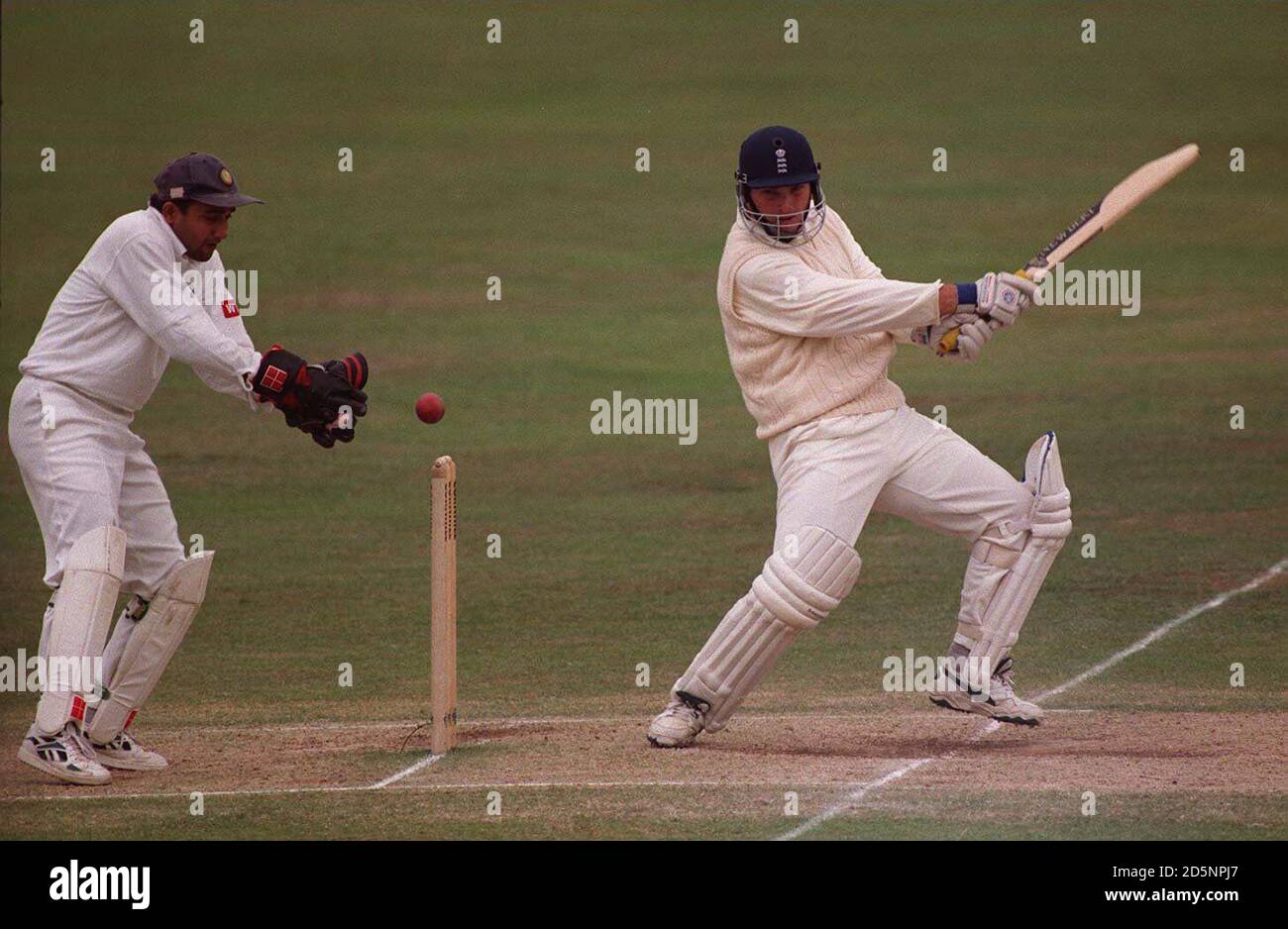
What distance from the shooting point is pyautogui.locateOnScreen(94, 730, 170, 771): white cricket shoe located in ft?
29.4

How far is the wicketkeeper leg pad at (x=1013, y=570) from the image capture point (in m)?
9.17

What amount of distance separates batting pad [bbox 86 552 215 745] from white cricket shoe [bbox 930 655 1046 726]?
3.14m

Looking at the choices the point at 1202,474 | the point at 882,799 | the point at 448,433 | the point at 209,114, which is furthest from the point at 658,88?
the point at 882,799

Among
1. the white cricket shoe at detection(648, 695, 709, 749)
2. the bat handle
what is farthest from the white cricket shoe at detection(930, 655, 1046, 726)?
the bat handle

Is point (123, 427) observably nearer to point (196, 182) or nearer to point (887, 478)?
point (196, 182)

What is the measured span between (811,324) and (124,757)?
3346mm

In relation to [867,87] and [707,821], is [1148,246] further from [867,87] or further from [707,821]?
[707,821]

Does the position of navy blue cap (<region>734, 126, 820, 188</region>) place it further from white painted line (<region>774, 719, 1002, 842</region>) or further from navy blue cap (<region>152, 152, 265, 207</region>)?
white painted line (<region>774, 719, 1002, 842</region>)

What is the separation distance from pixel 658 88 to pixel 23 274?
10200 millimetres

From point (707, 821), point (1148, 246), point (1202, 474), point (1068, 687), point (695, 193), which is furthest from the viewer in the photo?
point (695, 193)

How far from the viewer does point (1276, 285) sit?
→ 23016 mm

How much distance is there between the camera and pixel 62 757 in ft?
27.9

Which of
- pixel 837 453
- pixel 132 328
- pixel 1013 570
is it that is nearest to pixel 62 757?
pixel 132 328

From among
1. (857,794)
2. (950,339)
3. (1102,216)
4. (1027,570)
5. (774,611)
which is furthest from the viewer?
(1102,216)
